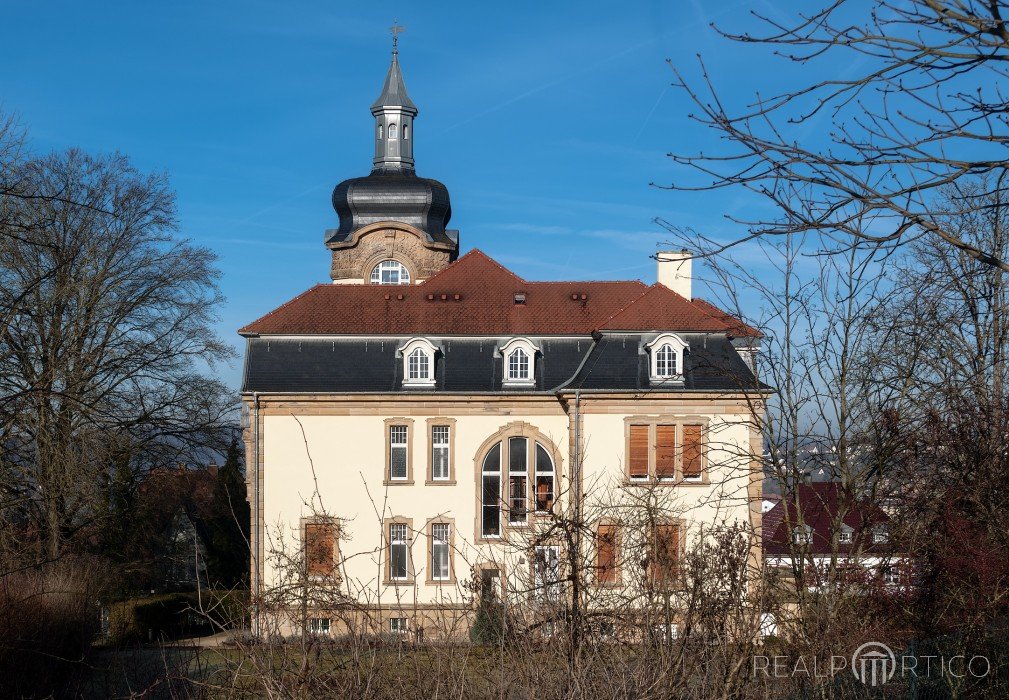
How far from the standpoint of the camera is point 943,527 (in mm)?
14234

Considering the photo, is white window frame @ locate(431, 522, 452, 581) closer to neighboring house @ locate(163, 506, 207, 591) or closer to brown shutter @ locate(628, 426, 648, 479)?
brown shutter @ locate(628, 426, 648, 479)

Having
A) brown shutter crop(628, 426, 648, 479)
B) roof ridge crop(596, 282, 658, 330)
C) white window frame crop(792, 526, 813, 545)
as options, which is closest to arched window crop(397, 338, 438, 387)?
roof ridge crop(596, 282, 658, 330)

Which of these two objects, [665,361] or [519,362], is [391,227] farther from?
[665,361]

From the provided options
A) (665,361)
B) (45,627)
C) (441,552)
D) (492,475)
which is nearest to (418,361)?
(492,475)

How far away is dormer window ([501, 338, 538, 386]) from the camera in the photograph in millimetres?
28844

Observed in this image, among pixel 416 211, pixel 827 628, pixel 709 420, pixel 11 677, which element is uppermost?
pixel 416 211

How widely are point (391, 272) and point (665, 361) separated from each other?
13.9 m

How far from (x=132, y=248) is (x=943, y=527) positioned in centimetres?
2181

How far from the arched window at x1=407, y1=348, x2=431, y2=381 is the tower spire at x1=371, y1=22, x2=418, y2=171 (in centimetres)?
1555

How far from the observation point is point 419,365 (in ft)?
94.6

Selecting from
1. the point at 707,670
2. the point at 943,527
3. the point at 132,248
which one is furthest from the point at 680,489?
the point at 707,670

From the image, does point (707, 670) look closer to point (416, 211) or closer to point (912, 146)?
point (912, 146)

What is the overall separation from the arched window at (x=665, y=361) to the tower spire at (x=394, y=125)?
18.2 m

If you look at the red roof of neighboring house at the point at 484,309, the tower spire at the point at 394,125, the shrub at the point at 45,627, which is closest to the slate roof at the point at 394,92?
the tower spire at the point at 394,125
